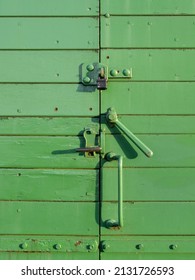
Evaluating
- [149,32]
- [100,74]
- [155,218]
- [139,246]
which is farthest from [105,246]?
[149,32]

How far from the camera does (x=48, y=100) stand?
2.63 m

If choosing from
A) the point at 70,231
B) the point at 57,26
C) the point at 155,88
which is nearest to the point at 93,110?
the point at 155,88

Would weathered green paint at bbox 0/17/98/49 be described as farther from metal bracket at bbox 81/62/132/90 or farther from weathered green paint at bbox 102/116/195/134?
weathered green paint at bbox 102/116/195/134

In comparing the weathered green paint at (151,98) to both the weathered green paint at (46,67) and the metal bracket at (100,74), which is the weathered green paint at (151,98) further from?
the weathered green paint at (46,67)

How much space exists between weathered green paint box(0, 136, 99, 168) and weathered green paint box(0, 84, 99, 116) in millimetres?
160

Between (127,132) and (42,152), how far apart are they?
534mm

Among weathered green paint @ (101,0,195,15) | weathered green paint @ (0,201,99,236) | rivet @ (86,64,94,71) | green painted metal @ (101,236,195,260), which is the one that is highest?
weathered green paint @ (101,0,195,15)

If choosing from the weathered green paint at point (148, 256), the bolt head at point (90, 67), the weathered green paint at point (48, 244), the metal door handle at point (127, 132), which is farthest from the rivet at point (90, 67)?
the weathered green paint at point (148, 256)

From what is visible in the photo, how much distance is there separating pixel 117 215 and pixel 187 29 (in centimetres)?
122

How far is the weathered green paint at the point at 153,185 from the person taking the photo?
8.48ft

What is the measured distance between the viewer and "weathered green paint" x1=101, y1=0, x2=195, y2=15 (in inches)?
104

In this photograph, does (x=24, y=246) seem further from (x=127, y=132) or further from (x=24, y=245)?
(x=127, y=132)

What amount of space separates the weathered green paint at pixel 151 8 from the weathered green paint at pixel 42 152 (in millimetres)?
823

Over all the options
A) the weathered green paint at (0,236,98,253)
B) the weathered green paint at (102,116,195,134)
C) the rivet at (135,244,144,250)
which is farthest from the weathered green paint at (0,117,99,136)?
the rivet at (135,244,144,250)
